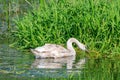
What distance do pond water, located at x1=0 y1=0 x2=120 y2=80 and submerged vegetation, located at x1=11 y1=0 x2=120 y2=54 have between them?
1.61 feet

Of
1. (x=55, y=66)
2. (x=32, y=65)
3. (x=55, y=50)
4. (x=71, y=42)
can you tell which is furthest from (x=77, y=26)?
(x=32, y=65)

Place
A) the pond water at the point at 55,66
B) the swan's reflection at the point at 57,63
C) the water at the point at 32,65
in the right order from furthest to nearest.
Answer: the swan's reflection at the point at 57,63
the water at the point at 32,65
the pond water at the point at 55,66

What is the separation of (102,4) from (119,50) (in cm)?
144

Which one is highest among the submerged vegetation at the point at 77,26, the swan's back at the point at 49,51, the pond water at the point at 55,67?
the submerged vegetation at the point at 77,26

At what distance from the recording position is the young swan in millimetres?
12605

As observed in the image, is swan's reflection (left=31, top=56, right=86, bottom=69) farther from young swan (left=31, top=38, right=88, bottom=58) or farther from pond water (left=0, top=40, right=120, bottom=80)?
young swan (left=31, top=38, right=88, bottom=58)

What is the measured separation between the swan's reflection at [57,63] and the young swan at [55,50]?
0.15 m

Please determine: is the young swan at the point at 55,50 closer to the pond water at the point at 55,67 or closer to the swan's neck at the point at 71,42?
the swan's neck at the point at 71,42

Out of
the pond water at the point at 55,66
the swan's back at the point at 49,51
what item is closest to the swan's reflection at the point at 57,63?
the pond water at the point at 55,66

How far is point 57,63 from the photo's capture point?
39.9 feet

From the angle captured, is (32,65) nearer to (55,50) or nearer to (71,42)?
(55,50)

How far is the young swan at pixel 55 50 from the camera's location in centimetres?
1260

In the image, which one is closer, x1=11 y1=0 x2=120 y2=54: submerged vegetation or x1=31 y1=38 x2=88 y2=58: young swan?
x1=31 y1=38 x2=88 y2=58: young swan

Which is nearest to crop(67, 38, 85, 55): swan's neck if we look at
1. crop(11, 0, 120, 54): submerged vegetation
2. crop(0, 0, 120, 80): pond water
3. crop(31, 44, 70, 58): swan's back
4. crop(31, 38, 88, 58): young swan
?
crop(31, 38, 88, 58): young swan
